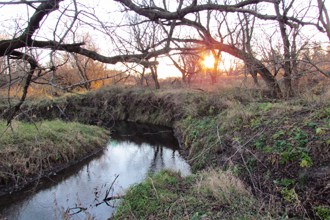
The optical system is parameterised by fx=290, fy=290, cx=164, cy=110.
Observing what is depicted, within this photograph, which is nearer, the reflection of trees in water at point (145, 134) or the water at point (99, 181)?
the water at point (99, 181)

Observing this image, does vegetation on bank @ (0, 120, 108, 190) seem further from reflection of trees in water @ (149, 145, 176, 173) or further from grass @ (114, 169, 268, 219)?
grass @ (114, 169, 268, 219)

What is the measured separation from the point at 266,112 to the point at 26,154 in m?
6.96

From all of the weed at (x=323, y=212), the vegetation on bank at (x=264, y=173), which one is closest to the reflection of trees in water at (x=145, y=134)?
the vegetation on bank at (x=264, y=173)

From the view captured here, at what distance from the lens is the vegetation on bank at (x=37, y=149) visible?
793 centimetres

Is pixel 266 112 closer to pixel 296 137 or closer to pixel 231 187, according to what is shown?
pixel 296 137

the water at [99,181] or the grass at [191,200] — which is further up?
the grass at [191,200]

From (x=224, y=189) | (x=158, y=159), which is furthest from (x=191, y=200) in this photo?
(x=158, y=159)

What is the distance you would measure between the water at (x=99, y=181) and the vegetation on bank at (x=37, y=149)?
0.54 metres

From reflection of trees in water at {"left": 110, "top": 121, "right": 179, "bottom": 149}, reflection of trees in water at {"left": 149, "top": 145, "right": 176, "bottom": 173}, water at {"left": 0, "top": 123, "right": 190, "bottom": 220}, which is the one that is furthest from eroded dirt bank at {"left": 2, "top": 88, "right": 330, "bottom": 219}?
water at {"left": 0, "top": 123, "right": 190, "bottom": 220}

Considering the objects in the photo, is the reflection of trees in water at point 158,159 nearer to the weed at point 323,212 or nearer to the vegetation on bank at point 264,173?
the vegetation on bank at point 264,173

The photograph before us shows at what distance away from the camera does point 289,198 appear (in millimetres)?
4594

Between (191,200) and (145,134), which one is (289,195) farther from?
(145,134)

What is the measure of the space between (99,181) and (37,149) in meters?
2.26

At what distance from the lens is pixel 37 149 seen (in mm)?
8766
